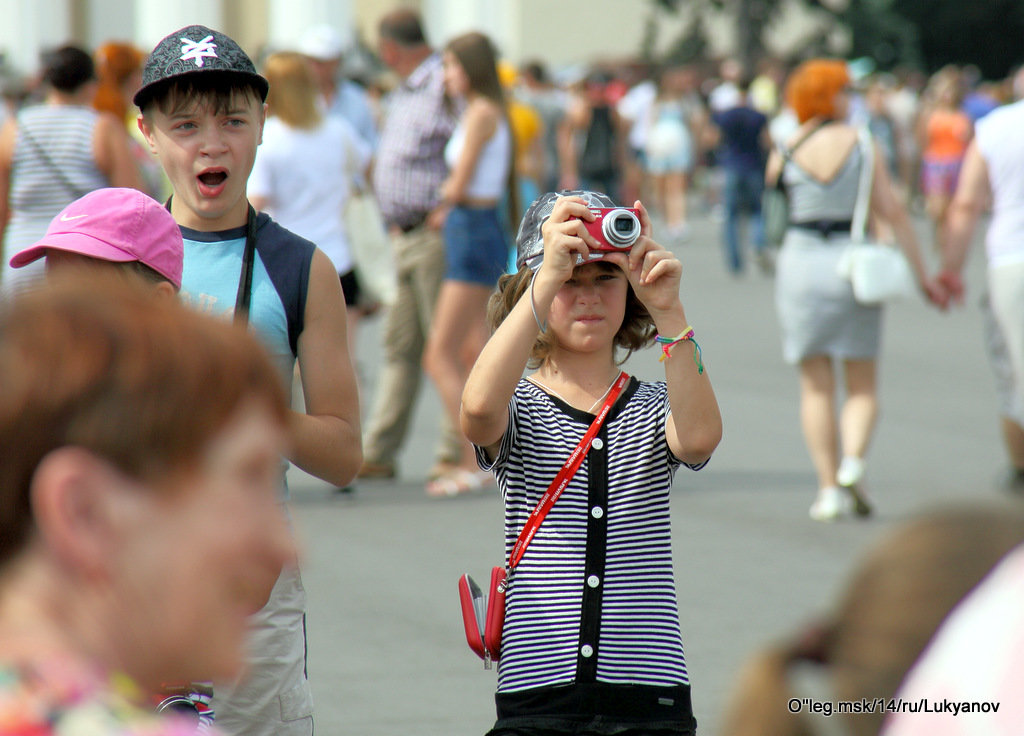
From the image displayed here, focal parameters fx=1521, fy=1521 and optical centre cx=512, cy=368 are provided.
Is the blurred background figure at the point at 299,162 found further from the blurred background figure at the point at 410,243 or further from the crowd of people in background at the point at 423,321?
the blurred background figure at the point at 410,243

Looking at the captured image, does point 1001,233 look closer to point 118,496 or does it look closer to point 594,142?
point 118,496

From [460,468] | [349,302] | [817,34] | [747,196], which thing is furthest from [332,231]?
[817,34]

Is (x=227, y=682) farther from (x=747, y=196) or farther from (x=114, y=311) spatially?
(x=747, y=196)

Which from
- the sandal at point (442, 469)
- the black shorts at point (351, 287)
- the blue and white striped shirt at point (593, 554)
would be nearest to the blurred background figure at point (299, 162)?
the black shorts at point (351, 287)

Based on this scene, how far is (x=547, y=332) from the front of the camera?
306cm

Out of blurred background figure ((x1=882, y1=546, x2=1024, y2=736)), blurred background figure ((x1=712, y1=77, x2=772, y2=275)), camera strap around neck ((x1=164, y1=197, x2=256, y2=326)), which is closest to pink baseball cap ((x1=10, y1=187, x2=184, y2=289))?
camera strap around neck ((x1=164, y1=197, x2=256, y2=326))

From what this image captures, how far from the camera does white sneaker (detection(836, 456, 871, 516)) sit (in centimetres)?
695

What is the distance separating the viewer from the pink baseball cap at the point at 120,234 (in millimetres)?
2586

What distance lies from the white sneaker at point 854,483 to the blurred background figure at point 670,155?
49.5 feet

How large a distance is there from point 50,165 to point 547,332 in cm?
415

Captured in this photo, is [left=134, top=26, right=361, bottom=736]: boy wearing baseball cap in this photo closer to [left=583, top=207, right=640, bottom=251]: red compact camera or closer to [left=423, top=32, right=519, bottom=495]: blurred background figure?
[left=583, top=207, right=640, bottom=251]: red compact camera

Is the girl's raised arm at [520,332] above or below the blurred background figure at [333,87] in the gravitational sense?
above

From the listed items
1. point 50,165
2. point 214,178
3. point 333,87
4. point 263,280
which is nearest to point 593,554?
point 263,280

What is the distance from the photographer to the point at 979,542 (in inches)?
49.7
